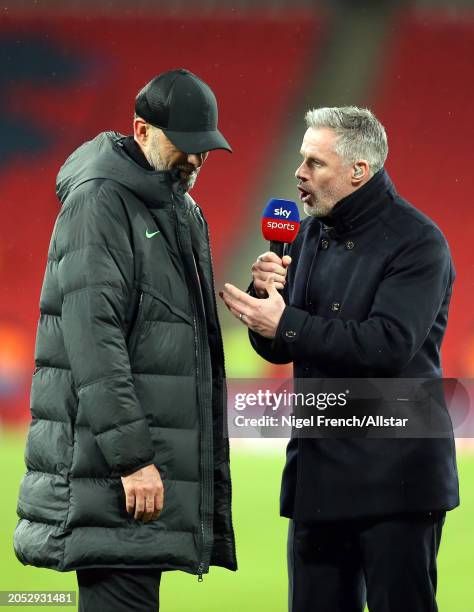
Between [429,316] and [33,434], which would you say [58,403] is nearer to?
[33,434]

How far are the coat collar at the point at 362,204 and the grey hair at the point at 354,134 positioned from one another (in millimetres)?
35

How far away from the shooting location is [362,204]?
1990 mm

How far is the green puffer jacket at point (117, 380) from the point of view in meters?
1.69

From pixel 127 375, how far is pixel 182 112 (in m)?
0.46

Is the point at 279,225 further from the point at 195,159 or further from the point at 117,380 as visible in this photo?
the point at 117,380

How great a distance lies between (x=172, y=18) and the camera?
8164 millimetres

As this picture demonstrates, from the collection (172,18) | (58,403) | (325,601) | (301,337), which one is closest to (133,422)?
(58,403)

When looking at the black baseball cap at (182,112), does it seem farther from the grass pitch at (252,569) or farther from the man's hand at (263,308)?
the grass pitch at (252,569)

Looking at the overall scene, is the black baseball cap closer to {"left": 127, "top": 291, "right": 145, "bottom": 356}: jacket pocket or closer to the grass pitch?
{"left": 127, "top": 291, "right": 145, "bottom": 356}: jacket pocket

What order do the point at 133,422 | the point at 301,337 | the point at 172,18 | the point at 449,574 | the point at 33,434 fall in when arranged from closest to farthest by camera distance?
the point at 133,422
the point at 33,434
the point at 301,337
the point at 449,574
the point at 172,18

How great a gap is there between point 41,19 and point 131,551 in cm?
731

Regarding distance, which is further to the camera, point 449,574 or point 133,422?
point 449,574

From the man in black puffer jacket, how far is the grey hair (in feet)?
0.94

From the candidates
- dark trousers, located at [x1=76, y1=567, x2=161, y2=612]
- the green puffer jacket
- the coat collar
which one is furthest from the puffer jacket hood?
dark trousers, located at [x1=76, y1=567, x2=161, y2=612]
